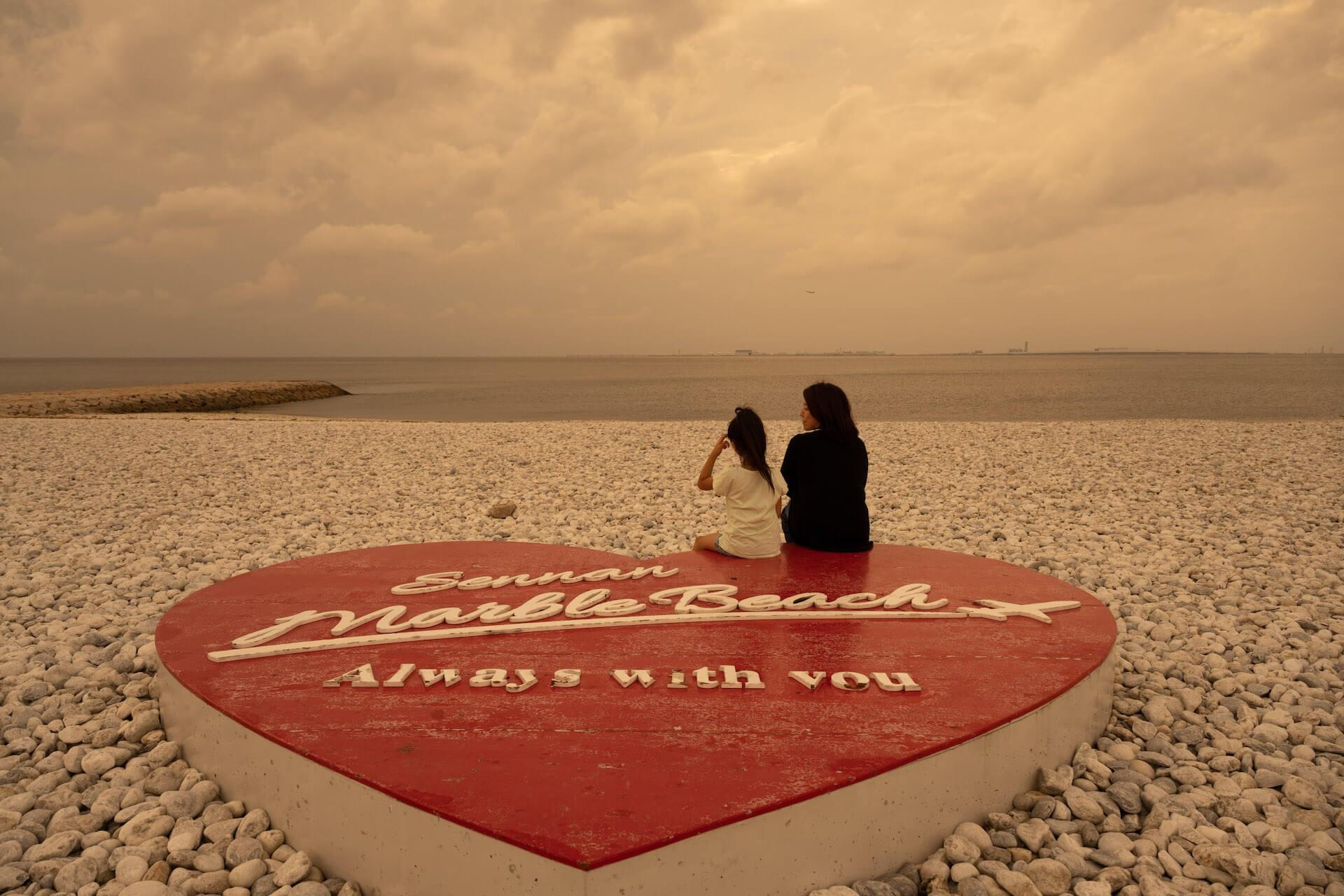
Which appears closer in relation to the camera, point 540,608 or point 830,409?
point 540,608

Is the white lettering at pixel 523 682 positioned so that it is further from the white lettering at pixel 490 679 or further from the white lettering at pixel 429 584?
the white lettering at pixel 429 584

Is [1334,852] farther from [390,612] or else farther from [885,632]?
[390,612]

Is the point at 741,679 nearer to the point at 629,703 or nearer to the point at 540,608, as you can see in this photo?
the point at 629,703

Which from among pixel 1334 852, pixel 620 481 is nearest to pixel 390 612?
pixel 1334 852

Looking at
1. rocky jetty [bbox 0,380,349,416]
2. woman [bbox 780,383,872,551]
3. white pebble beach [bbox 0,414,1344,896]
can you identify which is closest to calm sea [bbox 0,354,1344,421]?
rocky jetty [bbox 0,380,349,416]

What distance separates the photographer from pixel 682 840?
7.80 feet

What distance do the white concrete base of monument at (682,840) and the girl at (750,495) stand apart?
7.54 feet

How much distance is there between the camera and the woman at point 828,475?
5.43 metres

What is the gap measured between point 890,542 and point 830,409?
2.68 metres

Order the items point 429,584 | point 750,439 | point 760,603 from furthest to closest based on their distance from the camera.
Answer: point 750,439 → point 429,584 → point 760,603

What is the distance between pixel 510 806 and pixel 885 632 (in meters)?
2.25

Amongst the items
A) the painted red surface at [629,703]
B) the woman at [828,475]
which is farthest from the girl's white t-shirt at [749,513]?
the painted red surface at [629,703]

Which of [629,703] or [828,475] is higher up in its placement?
[828,475]

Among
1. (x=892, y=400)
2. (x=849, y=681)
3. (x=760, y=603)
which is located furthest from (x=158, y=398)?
(x=849, y=681)
